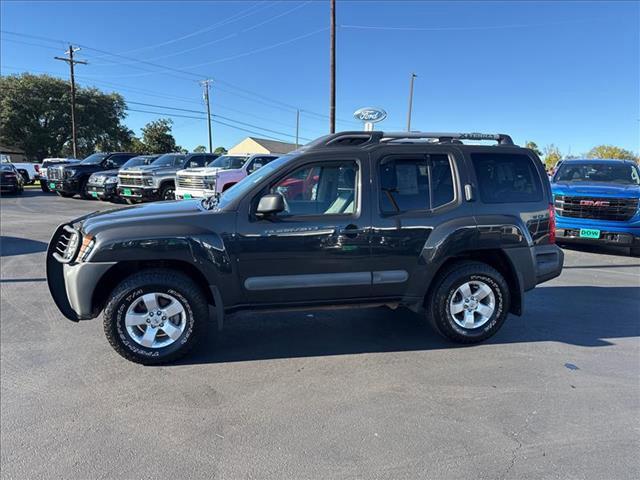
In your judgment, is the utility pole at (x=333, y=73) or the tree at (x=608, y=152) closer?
the utility pole at (x=333, y=73)

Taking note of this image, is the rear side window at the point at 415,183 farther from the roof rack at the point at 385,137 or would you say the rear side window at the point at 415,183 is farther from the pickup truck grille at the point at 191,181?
the pickup truck grille at the point at 191,181

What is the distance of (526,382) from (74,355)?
3903 millimetres

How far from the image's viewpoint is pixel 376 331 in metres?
4.46

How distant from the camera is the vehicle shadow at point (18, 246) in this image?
7867 mm

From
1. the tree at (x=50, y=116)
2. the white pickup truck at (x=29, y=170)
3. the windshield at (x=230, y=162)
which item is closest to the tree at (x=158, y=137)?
the tree at (x=50, y=116)

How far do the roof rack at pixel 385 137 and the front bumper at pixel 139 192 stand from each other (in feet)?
39.6

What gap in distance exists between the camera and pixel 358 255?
385 centimetres

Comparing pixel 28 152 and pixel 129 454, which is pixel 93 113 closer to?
pixel 28 152

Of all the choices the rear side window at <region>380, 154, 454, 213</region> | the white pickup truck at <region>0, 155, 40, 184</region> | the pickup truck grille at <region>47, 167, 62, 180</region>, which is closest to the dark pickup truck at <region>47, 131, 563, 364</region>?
the rear side window at <region>380, 154, 454, 213</region>

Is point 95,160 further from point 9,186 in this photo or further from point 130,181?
point 130,181

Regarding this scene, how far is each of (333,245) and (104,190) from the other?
15584 millimetres

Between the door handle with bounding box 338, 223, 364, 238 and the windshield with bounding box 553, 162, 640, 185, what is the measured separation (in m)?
8.03

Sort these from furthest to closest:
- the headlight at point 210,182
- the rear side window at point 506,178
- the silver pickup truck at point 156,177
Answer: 1. the silver pickup truck at point 156,177
2. the headlight at point 210,182
3. the rear side window at point 506,178

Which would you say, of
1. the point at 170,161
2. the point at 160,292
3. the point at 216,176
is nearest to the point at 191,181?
the point at 216,176
